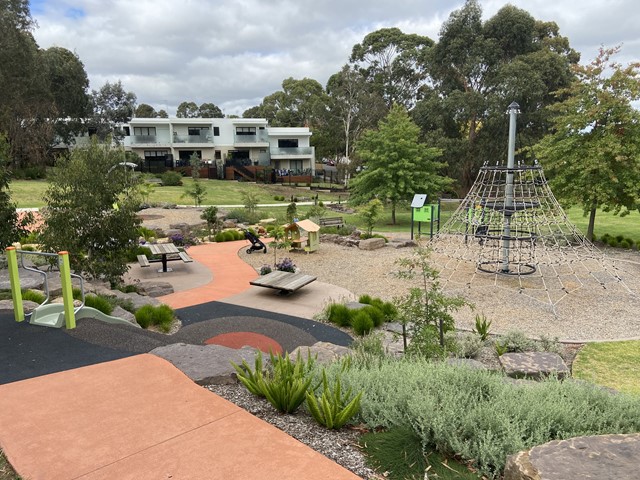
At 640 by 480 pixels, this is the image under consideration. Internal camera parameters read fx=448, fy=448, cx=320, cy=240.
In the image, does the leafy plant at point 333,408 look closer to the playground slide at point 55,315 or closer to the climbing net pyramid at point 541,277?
the playground slide at point 55,315

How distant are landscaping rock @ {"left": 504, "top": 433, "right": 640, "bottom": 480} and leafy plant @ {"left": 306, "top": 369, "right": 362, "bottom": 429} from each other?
1.38m

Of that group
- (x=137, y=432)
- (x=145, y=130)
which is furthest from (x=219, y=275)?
(x=145, y=130)

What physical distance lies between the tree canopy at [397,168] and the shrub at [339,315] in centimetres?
1690

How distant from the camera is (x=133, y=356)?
237 inches

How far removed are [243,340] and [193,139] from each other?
49.8 meters

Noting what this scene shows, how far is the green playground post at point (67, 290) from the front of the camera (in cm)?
691

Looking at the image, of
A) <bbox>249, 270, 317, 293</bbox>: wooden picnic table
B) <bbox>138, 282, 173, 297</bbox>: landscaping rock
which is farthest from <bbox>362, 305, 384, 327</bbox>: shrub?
<bbox>138, 282, 173, 297</bbox>: landscaping rock

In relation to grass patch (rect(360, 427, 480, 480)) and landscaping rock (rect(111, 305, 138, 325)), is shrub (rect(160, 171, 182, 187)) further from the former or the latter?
grass patch (rect(360, 427, 480, 480))

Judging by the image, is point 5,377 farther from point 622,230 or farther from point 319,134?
point 319,134

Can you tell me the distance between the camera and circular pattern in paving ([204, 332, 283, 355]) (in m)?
8.52

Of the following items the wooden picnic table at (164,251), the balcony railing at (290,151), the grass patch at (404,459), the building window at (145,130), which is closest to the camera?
the grass patch at (404,459)

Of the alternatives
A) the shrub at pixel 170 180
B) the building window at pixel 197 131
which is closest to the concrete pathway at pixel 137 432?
the shrub at pixel 170 180

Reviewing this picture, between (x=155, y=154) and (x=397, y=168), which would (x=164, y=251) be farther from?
(x=155, y=154)

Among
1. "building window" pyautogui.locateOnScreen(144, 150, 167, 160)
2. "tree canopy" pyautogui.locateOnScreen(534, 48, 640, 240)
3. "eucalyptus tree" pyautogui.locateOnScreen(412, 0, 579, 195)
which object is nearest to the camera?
"tree canopy" pyautogui.locateOnScreen(534, 48, 640, 240)
